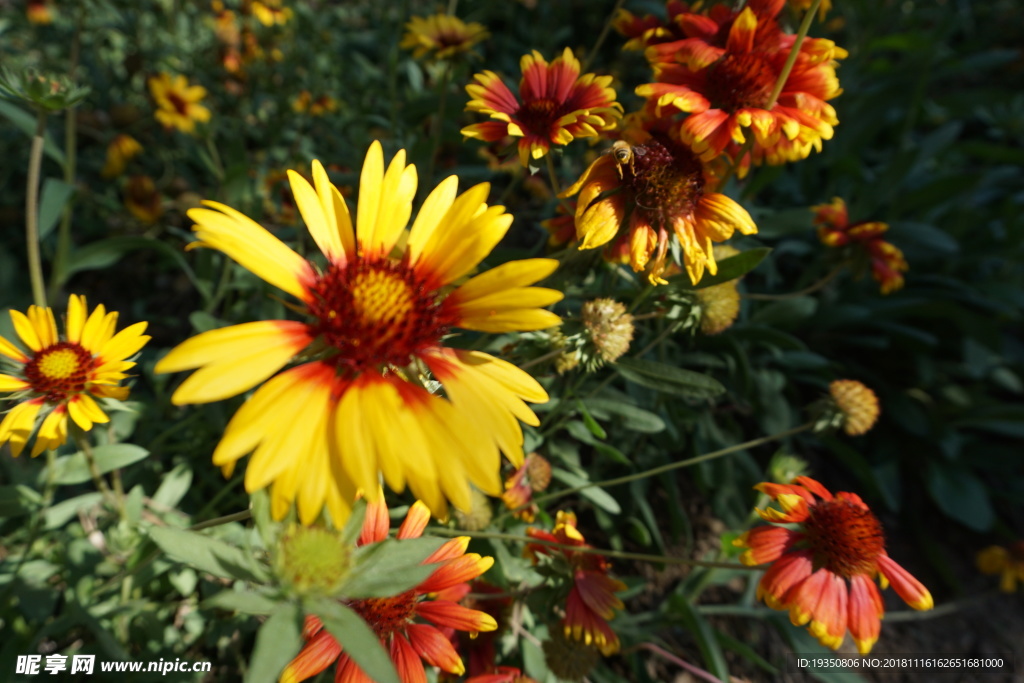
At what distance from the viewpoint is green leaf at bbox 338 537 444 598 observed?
704 mm

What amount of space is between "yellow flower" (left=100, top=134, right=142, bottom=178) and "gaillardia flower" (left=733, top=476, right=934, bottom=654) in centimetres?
294

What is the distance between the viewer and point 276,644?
644mm

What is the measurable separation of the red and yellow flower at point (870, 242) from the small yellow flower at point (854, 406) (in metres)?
0.54

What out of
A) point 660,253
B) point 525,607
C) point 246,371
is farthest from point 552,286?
point 525,607

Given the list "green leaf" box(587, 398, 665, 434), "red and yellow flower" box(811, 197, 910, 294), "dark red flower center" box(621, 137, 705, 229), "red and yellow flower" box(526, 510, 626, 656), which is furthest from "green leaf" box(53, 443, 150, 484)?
"red and yellow flower" box(811, 197, 910, 294)

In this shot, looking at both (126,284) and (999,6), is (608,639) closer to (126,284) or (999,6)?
(126,284)

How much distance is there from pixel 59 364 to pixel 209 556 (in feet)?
2.17

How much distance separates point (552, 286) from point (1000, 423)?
245 centimetres

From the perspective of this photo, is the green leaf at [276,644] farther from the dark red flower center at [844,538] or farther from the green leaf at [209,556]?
the dark red flower center at [844,538]

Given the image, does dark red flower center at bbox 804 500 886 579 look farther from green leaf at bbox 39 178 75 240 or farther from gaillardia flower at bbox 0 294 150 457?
green leaf at bbox 39 178 75 240

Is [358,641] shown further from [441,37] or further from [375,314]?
[441,37]

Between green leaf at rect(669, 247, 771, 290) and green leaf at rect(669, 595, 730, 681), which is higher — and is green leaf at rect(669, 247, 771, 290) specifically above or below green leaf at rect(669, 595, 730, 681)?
above

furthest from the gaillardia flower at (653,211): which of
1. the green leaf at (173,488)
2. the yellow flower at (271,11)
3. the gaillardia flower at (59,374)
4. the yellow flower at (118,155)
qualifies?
the yellow flower at (271,11)

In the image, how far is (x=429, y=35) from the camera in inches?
73.1
